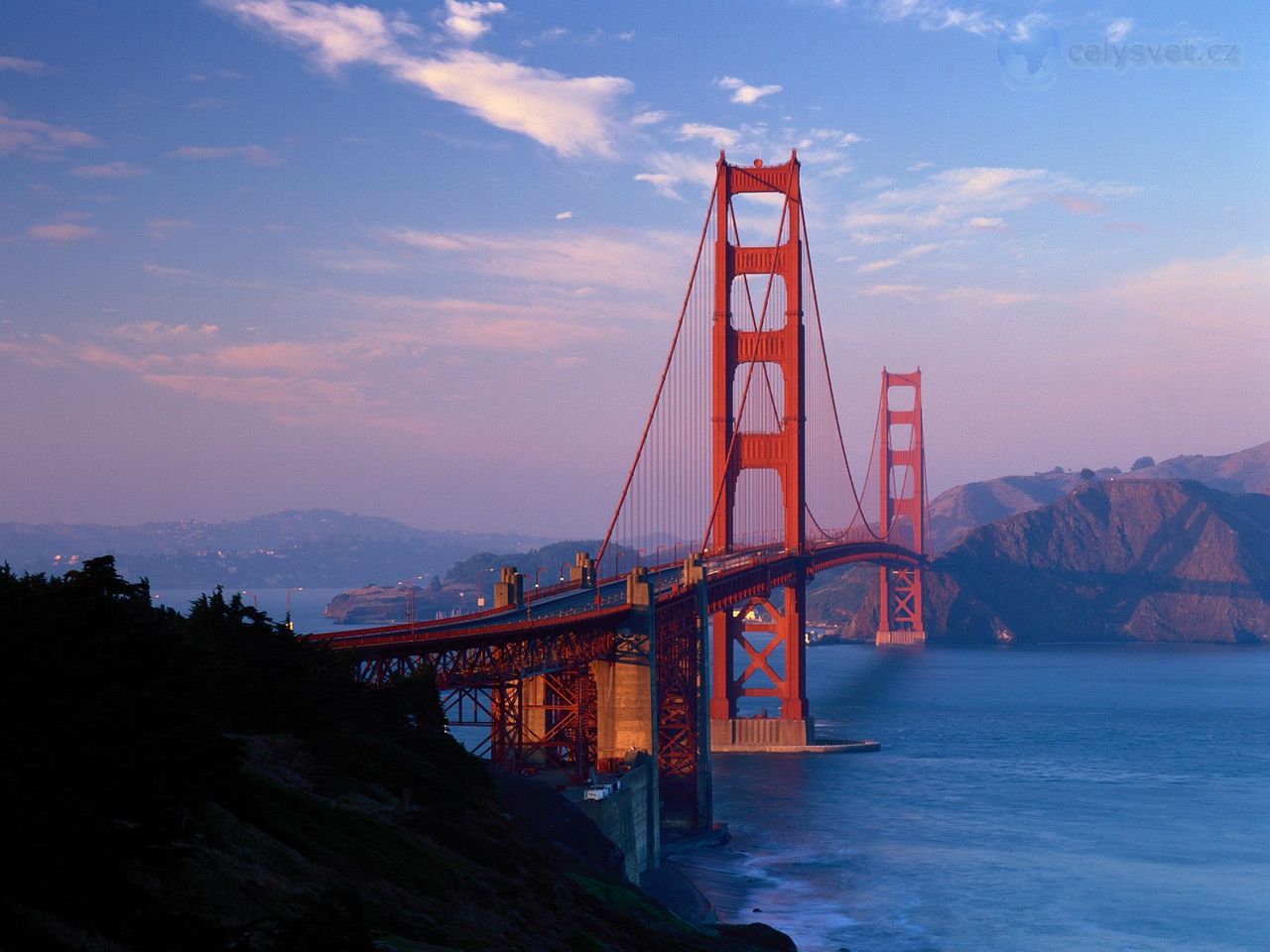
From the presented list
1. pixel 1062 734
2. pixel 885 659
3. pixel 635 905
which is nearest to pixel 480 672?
pixel 635 905

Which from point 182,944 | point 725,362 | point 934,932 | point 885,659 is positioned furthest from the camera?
point 885,659

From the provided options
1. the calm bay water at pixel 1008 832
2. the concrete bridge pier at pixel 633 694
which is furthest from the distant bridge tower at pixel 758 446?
the concrete bridge pier at pixel 633 694

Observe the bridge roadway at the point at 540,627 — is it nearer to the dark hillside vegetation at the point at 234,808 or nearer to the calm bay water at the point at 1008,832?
the dark hillside vegetation at the point at 234,808

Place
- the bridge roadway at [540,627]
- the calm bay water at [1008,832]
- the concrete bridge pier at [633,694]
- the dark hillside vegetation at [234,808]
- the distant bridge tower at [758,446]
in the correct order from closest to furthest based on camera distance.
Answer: the dark hillside vegetation at [234,808] → the bridge roadway at [540,627] → the calm bay water at [1008,832] → the concrete bridge pier at [633,694] → the distant bridge tower at [758,446]

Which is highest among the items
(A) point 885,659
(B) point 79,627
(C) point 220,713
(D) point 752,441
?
(D) point 752,441

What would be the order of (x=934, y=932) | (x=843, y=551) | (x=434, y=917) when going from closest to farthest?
(x=434, y=917)
(x=934, y=932)
(x=843, y=551)

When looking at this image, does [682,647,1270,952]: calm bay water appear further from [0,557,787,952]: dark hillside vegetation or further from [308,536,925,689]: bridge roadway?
[0,557,787,952]: dark hillside vegetation

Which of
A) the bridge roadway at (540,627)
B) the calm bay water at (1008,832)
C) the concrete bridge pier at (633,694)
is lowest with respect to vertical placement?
the calm bay water at (1008,832)

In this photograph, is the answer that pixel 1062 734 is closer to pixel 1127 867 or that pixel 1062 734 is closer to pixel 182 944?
pixel 1127 867
